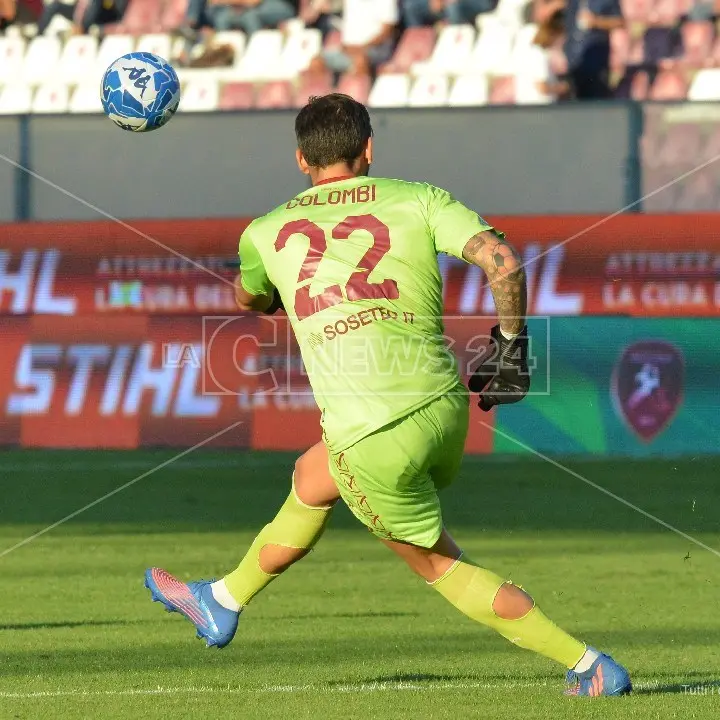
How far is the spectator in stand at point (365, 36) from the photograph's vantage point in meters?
19.4

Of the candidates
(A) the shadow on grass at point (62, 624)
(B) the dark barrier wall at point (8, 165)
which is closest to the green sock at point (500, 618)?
(A) the shadow on grass at point (62, 624)

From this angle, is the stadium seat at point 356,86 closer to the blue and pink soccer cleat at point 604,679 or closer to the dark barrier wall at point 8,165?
the dark barrier wall at point 8,165

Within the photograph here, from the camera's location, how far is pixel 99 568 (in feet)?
30.7

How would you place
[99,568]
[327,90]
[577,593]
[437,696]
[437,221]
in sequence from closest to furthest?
[437,221] < [437,696] < [577,593] < [99,568] < [327,90]

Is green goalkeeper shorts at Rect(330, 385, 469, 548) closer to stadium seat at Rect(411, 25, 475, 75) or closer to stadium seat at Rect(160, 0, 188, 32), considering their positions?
stadium seat at Rect(411, 25, 475, 75)

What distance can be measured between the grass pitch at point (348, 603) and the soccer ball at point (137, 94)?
261cm

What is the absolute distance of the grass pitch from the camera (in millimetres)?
5707

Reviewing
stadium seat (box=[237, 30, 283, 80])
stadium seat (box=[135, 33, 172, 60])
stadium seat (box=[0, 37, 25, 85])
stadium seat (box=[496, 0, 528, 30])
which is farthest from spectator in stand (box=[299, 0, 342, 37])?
stadium seat (box=[0, 37, 25, 85])

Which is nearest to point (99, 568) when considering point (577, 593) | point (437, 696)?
point (577, 593)

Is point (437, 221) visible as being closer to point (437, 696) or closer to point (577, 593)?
point (437, 696)

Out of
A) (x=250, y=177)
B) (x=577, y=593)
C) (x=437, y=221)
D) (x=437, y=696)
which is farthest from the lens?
(x=250, y=177)

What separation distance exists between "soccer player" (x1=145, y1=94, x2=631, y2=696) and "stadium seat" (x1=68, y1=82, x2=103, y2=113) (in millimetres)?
14766

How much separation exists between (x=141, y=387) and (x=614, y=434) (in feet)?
13.6

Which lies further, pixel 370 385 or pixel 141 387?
pixel 141 387
